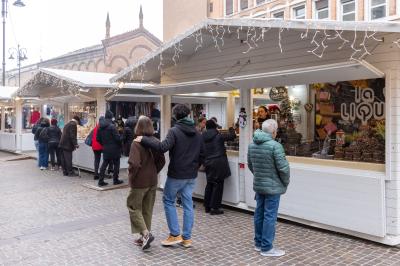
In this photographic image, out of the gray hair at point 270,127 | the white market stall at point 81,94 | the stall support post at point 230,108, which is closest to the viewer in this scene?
the gray hair at point 270,127

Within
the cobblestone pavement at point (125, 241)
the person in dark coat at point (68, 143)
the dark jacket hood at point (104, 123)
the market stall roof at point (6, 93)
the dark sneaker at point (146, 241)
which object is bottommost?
the cobblestone pavement at point (125, 241)

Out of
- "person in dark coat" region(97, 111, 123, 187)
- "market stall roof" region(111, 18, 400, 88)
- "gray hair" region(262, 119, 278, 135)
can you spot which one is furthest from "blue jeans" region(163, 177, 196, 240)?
"person in dark coat" region(97, 111, 123, 187)

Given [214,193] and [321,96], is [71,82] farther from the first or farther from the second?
[321,96]

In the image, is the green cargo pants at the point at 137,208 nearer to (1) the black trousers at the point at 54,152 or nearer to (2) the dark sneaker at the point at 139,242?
(2) the dark sneaker at the point at 139,242

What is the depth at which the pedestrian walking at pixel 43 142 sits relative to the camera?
39.6ft

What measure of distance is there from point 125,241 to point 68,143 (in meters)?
6.22

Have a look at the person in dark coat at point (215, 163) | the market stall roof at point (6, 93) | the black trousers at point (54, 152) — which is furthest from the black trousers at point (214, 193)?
the market stall roof at point (6, 93)

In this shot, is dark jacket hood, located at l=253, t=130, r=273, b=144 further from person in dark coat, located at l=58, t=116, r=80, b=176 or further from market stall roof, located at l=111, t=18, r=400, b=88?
person in dark coat, located at l=58, t=116, r=80, b=176

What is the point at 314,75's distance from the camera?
5.45 meters

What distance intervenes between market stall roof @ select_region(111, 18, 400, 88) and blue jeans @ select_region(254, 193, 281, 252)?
5.63 ft

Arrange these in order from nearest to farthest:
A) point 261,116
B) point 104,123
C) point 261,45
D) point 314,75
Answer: point 314,75, point 261,45, point 261,116, point 104,123

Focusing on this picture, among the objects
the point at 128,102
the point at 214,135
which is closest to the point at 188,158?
the point at 214,135

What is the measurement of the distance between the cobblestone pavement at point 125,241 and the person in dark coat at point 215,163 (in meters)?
0.29

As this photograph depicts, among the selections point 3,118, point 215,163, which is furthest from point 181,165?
point 3,118
